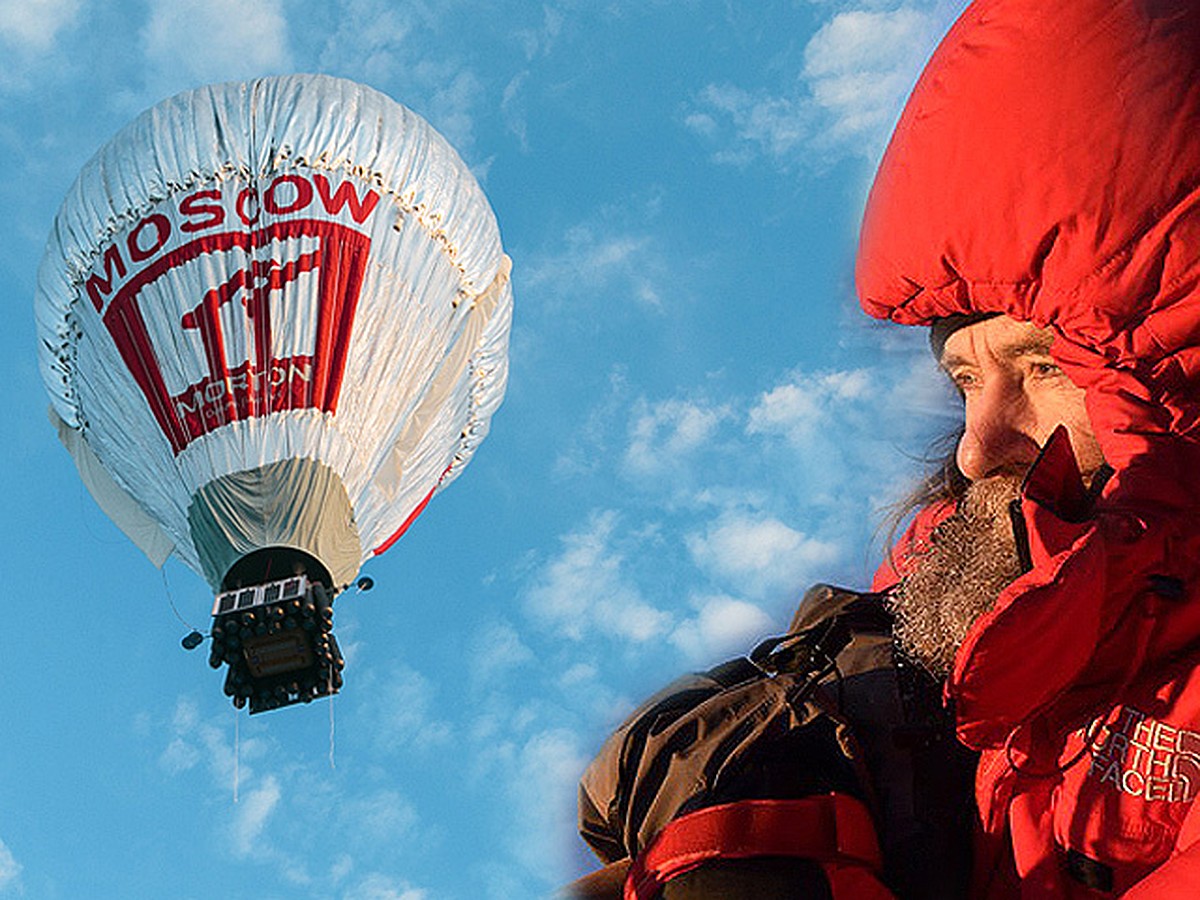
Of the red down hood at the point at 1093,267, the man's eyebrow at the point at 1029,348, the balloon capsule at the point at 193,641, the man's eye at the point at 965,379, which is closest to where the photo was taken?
the red down hood at the point at 1093,267

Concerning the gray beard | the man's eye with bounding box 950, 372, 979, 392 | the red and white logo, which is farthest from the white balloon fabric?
the gray beard

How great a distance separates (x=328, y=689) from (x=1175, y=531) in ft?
42.2

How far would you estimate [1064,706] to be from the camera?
2143 mm

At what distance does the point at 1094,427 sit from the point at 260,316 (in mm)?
13035

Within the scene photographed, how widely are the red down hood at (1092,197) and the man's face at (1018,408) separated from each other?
12 cm

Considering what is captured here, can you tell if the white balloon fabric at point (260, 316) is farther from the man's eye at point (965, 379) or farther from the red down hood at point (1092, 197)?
the red down hood at point (1092, 197)

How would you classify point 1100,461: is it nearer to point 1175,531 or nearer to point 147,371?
point 1175,531

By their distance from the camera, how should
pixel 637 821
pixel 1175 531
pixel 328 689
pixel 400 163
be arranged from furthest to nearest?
pixel 400 163
pixel 328 689
pixel 637 821
pixel 1175 531

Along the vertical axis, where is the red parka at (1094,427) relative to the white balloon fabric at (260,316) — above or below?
below

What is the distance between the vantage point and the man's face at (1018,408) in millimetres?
2404

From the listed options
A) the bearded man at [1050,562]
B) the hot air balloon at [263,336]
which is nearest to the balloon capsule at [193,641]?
the hot air balloon at [263,336]

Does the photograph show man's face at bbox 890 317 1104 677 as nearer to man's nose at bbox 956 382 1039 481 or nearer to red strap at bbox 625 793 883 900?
man's nose at bbox 956 382 1039 481

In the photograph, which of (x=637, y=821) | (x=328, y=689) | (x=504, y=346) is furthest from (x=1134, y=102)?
(x=504, y=346)

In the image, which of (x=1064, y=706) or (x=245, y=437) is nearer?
(x=1064, y=706)
